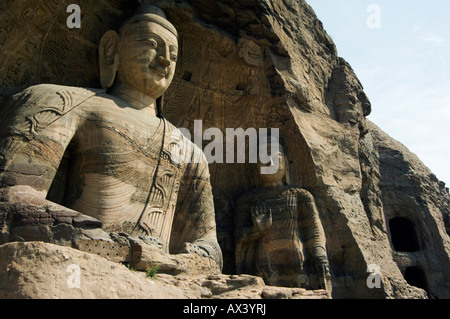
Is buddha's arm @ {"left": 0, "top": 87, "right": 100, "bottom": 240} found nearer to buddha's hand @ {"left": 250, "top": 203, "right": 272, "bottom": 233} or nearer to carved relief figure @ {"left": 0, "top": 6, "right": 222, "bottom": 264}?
carved relief figure @ {"left": 0, "top": 6, "right": 222, "bottom": 264}

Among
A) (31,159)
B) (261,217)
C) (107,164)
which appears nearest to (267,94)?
(261,217)

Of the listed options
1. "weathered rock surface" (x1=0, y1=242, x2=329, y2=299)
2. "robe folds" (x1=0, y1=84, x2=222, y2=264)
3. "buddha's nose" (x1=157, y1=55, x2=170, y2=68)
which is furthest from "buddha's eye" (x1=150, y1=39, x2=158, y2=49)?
"weathered rock surface" (x1=0, y1=242, x2=329, y2=299)

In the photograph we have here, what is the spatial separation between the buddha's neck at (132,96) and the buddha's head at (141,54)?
4 cm

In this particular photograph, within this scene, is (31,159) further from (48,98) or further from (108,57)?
(108,57)

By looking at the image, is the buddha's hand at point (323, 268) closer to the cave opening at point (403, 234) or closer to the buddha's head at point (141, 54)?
the buddha's head at point (141, 54)

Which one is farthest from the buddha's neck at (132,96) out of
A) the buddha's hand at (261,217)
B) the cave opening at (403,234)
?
the cave opening at (403,234)

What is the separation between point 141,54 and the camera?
5410 millimetres

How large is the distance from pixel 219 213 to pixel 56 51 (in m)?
2.90

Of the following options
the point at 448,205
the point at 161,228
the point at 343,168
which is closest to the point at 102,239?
the point at 161,228

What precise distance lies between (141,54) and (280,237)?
2.81 metres

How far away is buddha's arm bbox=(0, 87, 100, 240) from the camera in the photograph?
3.68m

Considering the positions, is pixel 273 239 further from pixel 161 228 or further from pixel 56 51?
pixel 56 51

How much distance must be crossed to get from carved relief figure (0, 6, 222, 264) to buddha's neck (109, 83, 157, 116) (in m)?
0.01

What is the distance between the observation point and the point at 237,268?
6258 millimetres
